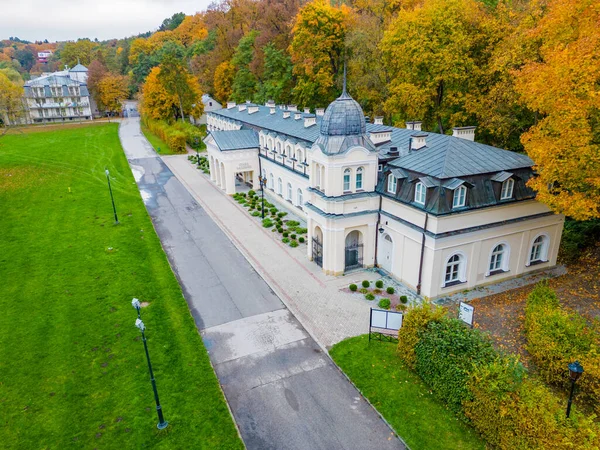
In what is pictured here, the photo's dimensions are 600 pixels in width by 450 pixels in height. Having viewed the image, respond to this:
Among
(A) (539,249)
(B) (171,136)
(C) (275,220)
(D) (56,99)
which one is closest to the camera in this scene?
(A) (539,249)

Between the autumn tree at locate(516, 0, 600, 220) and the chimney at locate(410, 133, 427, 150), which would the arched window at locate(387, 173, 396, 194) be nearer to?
the chimney at locate(410, 133, 427, 150)

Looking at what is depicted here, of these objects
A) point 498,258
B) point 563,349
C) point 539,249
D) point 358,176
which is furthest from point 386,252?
point 563,349

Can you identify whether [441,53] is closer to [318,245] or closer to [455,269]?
[318,245]

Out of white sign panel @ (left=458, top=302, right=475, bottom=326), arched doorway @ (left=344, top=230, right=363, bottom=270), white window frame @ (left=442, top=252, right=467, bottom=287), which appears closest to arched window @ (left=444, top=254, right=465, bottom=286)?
white window frame @ (left=442, top=252, right=467, bottom=287)

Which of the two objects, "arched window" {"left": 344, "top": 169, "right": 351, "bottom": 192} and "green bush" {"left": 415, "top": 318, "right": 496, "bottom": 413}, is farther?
"arched window" {"left": 344, "top": 169, "right": 351, "bottom": 192}

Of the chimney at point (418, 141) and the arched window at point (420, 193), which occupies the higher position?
the chimney at point (418, 141)

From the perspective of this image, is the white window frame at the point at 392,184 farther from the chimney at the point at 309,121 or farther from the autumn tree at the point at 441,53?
the autumn tree at the point at 441,53

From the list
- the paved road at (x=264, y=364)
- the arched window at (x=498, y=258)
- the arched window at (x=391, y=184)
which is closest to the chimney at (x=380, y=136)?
the arched window at (x=391, y=184)
